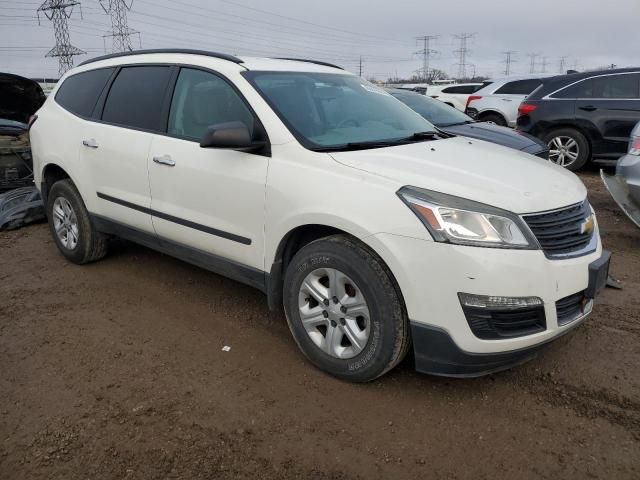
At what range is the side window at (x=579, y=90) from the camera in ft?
28.0

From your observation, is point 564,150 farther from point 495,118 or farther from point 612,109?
point 495,118

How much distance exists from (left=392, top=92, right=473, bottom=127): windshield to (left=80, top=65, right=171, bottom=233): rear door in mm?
4209

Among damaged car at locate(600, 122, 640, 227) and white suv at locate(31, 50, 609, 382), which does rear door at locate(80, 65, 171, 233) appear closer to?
white suv at locate(31, 50, 609, 382)

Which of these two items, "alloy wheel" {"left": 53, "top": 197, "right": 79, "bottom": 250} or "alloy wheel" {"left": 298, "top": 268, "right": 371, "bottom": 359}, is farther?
"alloy wheel" {"left": 53, "top": 197, "right": 79, "bottom": 250}

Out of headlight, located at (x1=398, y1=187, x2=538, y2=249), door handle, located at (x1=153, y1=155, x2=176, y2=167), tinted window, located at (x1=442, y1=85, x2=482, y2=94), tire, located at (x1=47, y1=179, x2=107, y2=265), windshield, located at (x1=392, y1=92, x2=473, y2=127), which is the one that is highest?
tinted window, located at (x1=442, y1=85, x2=482, y2=94)

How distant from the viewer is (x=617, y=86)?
833 cm

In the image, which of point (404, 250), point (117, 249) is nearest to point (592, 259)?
point (404, 250)

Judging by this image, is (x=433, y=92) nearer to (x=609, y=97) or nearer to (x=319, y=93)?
(x=609, y=97)

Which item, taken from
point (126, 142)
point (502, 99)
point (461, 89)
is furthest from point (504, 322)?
point (461, 89)

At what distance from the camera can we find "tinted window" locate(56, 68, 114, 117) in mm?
4445

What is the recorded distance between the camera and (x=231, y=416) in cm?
267

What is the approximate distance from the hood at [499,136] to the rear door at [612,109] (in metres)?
1.95

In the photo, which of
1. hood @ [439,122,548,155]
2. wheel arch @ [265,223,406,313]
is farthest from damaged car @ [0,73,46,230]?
hood @ [439,122,548,155]

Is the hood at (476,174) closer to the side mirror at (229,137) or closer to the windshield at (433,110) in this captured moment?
the side mirror at (229,137)
